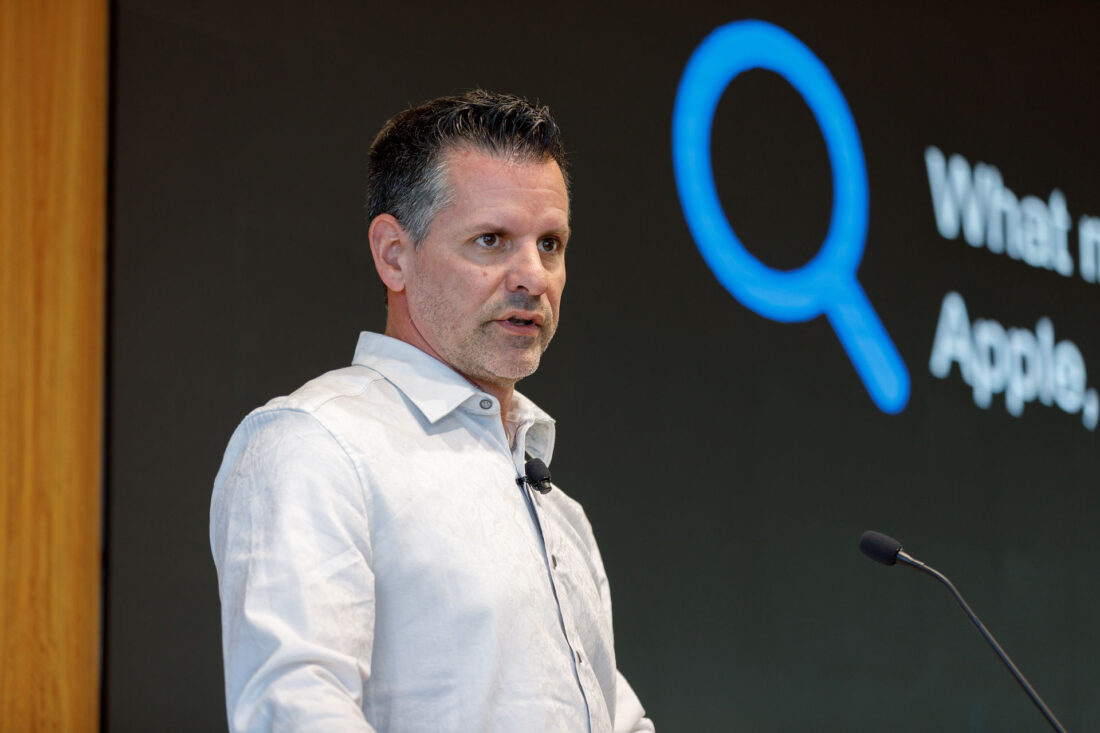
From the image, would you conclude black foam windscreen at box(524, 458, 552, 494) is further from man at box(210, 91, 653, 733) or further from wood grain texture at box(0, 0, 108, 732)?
wood grain texture at box(0, 0, 108, 732)

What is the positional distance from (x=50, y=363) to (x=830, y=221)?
2.35 m

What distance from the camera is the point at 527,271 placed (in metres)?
1.49

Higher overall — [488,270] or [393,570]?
[488,270]

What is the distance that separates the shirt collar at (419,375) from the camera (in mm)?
1456

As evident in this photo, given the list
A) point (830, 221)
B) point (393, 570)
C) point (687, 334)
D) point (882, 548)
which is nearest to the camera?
point (393, 570)

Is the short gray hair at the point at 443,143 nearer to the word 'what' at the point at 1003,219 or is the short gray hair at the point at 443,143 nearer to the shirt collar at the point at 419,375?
the shirt collar at the point at 419,375

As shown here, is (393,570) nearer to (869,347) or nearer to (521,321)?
(521,321)

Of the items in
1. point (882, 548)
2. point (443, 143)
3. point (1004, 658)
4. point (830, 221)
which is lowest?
point (1004, 658)

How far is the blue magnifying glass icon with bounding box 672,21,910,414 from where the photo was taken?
3342 millimetres

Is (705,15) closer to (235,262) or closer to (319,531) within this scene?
(235,262)

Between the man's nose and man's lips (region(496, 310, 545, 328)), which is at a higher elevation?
the man's nose

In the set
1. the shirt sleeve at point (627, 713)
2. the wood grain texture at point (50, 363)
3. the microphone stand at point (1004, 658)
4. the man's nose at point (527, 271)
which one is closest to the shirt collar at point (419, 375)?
the man's nose at point (527, 271)

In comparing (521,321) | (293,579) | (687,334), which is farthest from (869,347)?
(293,579)

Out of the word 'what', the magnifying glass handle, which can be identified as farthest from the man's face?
the word 'what'
